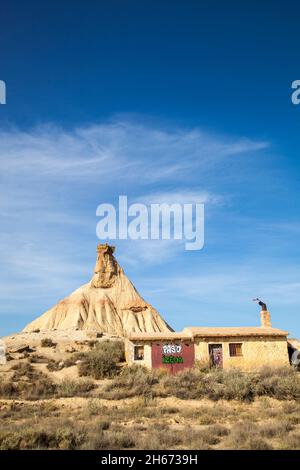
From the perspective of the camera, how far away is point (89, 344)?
35344 millimetres

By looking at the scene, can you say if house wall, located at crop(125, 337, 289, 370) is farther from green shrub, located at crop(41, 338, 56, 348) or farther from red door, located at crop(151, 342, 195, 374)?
green shrub, located at crop(41, 338, 56, 348)

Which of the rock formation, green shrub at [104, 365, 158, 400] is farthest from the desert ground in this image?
the rock formation

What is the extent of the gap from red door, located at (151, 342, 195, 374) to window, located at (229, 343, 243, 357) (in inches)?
105

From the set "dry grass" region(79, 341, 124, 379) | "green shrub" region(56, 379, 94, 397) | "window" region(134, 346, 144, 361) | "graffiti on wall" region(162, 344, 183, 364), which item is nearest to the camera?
"green shrub" region(56, 379, 94, 397)

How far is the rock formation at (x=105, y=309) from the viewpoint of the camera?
6231cm

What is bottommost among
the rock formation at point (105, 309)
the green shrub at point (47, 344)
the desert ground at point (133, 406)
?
the desert ground at point (133, 406)

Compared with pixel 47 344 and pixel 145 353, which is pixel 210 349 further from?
pixel 47 344

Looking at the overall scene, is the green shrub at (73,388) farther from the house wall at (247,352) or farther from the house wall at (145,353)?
the house wall at (247,352)

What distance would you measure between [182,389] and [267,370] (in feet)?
22.8

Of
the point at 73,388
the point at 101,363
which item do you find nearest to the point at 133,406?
the point at 73,388

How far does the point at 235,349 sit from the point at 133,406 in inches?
519

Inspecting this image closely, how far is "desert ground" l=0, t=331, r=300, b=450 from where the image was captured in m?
11.4

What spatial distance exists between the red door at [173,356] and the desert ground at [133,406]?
0.88 meters

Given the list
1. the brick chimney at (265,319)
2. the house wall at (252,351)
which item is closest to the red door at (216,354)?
the house wall at (252,351)
